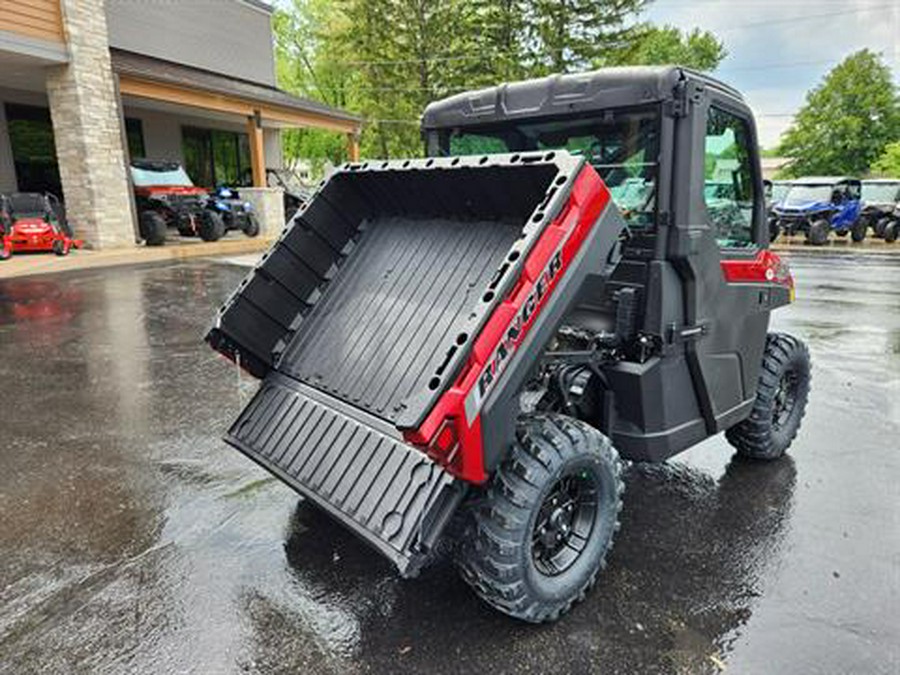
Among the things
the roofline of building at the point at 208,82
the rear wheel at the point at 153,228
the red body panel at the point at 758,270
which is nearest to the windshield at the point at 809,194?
the roofline of building at the point at 208,82

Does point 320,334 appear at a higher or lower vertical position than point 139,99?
lower

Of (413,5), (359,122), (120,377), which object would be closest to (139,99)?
(359,122)

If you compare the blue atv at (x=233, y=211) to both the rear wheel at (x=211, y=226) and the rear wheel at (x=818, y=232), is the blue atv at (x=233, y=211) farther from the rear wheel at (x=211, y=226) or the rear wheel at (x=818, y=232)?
the rear wheel at (x=818, y=232)

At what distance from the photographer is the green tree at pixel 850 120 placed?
47.4m

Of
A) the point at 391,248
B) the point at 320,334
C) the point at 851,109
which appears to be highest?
the point at 851,109

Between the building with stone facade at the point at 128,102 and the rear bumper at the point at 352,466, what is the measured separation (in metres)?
12.4

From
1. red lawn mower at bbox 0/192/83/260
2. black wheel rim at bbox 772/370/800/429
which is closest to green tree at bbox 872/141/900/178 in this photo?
black wheel rim at bbox 772/370/800/429

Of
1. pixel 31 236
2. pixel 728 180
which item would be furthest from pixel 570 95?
pixel 31 236

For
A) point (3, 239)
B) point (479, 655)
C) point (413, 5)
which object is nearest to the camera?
point (479, 655)

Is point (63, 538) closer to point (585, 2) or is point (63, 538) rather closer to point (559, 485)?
point (559, 485)

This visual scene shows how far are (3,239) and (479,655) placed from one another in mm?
13637

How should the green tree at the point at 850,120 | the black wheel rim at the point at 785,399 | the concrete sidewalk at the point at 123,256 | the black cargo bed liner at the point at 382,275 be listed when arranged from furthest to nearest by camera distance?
the green tree at the point at 850,120 → the concrete sidewalk at the point at 123,256 → the black wheel rim at the point at 785,399 → the black cargo bed liner at the point at 382,275

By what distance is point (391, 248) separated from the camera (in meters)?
3.43

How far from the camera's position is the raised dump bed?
2.18 m
